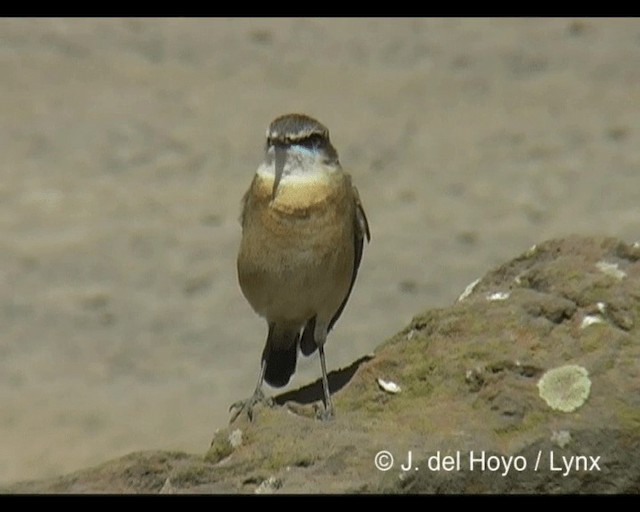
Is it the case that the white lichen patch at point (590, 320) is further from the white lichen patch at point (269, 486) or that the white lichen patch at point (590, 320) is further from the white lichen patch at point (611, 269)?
the white lichen patch at point (269, 486)

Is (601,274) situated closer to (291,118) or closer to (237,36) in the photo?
(291,118)

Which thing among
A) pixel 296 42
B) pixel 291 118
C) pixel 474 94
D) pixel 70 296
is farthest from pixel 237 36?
pixel 291 118

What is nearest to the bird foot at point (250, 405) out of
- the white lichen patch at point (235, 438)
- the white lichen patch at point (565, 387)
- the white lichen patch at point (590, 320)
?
the white lichen patch at point (235, 438)

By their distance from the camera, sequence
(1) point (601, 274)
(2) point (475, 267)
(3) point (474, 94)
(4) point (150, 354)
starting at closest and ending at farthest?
(1) point (601, 274) < (4) point (150, 354) < (2) point (475, 267) < (3) point (474, 94)

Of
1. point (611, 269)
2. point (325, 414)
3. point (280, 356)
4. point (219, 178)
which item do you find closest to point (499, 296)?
point (611, 269)

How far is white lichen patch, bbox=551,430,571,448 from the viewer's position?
610cm

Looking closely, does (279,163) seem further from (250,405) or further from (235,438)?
(235,438)

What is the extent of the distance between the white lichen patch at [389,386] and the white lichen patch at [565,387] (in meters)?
0.66

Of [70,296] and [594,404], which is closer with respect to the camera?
[594,404]

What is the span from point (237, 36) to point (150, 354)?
213 inches

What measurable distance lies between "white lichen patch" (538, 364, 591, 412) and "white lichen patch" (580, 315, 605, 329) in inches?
12.4

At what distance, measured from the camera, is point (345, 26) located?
17.7 m

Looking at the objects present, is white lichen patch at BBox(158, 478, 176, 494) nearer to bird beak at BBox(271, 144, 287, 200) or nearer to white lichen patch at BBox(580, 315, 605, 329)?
bird beak at BBox(271, 144, 287, 200)

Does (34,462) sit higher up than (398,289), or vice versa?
(398,289)
